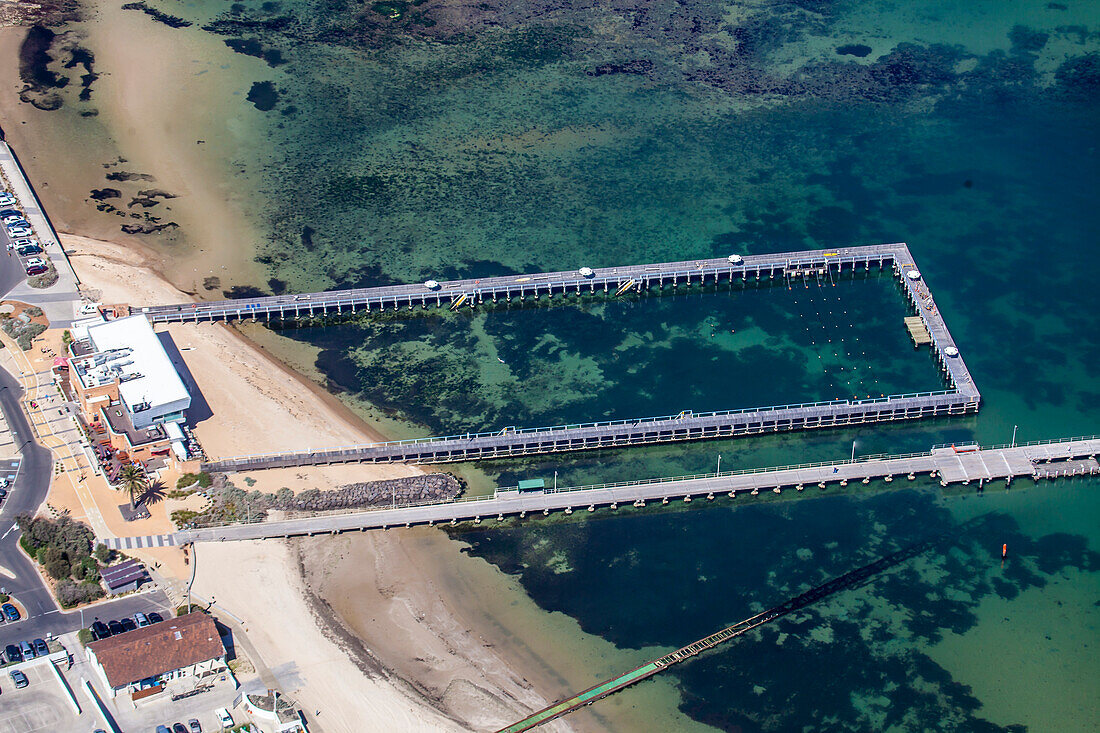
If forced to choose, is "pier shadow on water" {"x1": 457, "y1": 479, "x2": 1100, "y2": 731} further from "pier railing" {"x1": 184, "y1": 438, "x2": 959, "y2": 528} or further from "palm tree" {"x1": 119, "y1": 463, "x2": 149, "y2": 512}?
"palm tree" {"x1": 119, "y1": 463, "x2": 149, "y2": 512}

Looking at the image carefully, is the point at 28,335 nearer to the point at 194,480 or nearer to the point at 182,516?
the point at 194,480

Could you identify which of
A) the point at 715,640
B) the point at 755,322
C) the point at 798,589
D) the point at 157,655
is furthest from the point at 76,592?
the point at 755,322

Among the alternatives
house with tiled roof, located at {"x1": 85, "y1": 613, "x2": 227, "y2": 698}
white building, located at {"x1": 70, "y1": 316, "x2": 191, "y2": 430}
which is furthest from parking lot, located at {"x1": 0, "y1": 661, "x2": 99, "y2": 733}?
white building, located at {"x1": 70, "y1": 316, "x2": 191, "y2": 430}

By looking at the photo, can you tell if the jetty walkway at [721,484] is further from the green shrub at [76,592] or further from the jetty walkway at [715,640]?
the jetty walkway at [715,640]

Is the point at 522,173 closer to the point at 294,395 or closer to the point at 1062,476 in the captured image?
the point at 294,395

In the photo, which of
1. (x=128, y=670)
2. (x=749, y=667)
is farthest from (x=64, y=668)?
(x=749, y=667)

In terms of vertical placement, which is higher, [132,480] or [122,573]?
[132,480]
